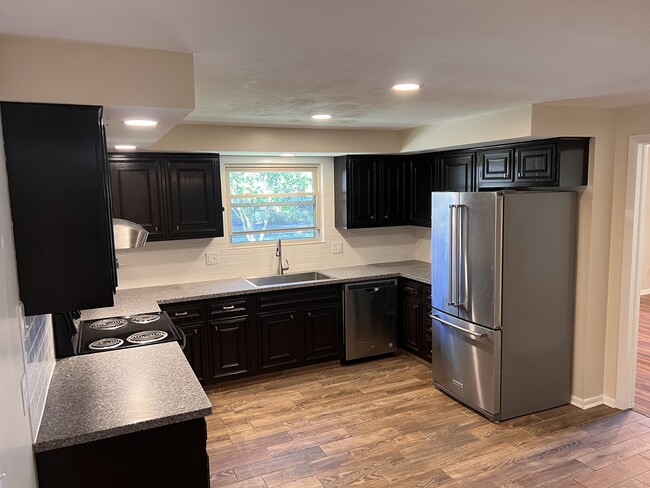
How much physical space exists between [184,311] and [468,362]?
239cm

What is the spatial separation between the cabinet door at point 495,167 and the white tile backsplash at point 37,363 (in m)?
3.38

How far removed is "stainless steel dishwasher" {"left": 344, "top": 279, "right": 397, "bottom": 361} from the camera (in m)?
4.80

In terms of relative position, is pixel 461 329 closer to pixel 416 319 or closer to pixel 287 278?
pixel 416 319

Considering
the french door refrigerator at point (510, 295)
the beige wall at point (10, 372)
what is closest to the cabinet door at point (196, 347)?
the french door refrigerator at point (510, 295)

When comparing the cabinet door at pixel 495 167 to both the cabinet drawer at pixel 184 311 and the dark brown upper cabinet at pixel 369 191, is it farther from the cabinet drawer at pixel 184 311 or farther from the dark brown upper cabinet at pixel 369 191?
the cabinet drawer at pixel 184 311

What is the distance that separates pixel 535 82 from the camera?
2.55 metres

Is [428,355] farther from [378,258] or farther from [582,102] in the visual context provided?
[582,102]

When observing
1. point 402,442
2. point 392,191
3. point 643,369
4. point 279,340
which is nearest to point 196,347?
point 279,340

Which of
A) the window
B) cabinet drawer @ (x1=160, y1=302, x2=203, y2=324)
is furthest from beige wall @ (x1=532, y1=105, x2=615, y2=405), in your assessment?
cabinet drawer @ (x1=160, y1=302, x2=203, y2=324)

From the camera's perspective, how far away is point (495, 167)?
4035 millimetres

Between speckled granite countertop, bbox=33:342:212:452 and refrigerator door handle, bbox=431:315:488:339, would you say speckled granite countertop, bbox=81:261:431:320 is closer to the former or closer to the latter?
refrigerator door handle, bbox=431:315:488:339

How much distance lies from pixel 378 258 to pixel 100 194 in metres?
4.07

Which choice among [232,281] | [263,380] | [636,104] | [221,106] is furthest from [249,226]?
[636,104]

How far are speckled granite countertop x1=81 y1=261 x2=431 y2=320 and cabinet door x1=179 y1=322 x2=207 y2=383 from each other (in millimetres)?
267
